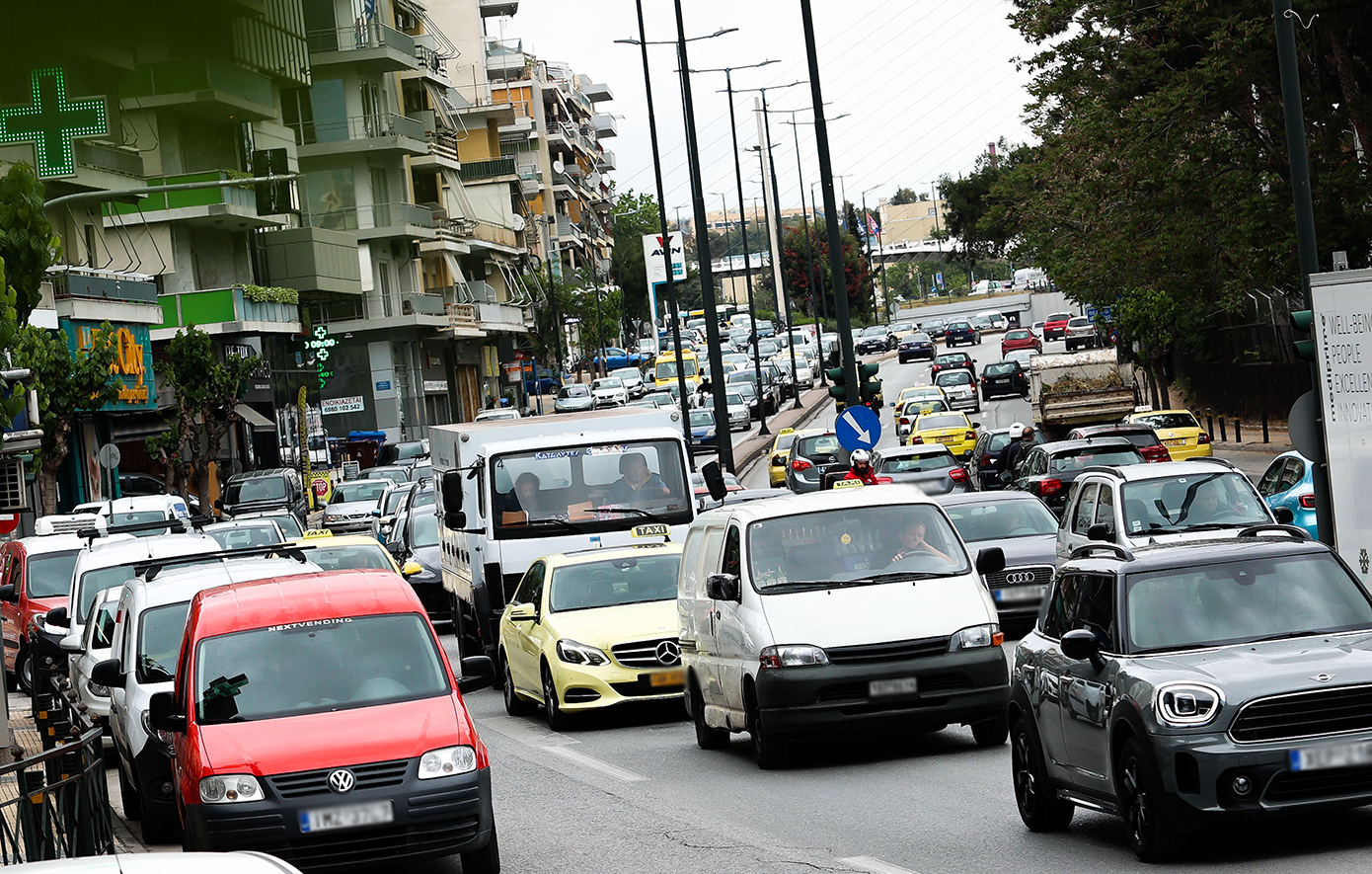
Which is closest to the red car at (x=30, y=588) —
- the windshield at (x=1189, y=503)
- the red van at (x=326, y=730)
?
the windshield at (x=1189, y=503)

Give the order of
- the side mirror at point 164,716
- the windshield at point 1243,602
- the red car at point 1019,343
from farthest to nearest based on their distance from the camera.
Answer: the red car at point 1019,343 → the side mirror at point 164,716 → the windshield at point 1243,602

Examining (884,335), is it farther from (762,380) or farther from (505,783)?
(505,783)

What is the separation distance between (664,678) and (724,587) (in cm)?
307

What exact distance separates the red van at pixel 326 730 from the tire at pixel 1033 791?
2.95 metres

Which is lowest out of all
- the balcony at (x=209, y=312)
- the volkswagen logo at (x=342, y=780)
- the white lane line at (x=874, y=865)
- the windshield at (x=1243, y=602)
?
the white lane line at (x=874, y=865)

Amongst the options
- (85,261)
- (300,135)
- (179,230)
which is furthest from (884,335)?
(300,135)

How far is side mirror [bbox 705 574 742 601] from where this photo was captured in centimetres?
1351

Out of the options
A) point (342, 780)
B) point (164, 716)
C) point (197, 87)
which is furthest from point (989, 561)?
point (197, 87)

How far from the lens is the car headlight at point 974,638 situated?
1295cm

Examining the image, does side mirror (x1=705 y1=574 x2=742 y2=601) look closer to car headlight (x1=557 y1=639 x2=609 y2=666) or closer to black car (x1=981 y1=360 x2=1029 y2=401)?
car headlight (x1=557 y1=639 x2=609 y2=666)

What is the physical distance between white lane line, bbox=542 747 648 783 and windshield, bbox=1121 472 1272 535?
18.9ft

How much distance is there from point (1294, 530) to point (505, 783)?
6457 mm

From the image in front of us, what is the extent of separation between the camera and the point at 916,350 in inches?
4033

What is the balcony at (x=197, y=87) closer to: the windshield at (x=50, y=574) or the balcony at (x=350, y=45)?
the balcony at (x=350, y=45)
